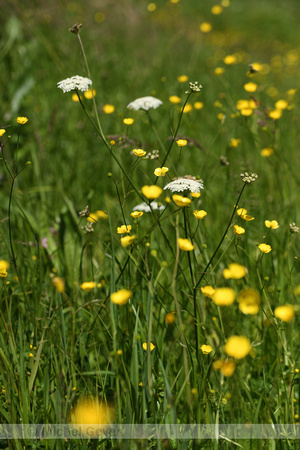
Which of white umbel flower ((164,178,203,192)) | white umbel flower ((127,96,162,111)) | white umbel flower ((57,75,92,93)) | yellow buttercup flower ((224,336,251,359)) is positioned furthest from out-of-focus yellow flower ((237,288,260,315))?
white umbel flower ((127,96,162,111))

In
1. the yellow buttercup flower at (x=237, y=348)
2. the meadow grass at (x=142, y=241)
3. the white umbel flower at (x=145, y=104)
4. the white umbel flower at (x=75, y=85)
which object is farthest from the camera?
the white umbel flower at (x=145, y=104)

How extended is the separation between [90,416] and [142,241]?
0.41 metres

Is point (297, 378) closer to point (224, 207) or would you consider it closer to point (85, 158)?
point (224, 207)

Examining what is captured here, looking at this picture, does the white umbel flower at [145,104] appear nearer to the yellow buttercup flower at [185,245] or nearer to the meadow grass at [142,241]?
the meadow grass at [142,241]

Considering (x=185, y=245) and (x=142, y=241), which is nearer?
(x=185, y=245)

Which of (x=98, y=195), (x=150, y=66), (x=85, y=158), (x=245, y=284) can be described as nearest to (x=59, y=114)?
(x=85, y=158)

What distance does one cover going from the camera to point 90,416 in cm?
87

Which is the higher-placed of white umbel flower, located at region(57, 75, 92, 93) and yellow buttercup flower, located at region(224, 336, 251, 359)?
white umbel flower, located at region(57, 75, 92, 93)

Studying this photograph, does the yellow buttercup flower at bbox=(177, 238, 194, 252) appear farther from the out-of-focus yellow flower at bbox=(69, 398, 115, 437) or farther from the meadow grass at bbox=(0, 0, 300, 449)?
the out-of-focus yellow flower at bbox=(69, 398, 115, 437)

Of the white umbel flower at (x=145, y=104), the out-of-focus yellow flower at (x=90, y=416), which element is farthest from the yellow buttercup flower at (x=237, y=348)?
the white umbel flower at (x=145, y=104)

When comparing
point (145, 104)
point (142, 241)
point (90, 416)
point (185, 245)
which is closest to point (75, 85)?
point (145, 104)

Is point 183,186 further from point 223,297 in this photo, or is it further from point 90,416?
point 90,416

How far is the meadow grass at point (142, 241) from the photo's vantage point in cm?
91

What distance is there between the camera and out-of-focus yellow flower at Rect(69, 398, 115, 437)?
0.86 meters
